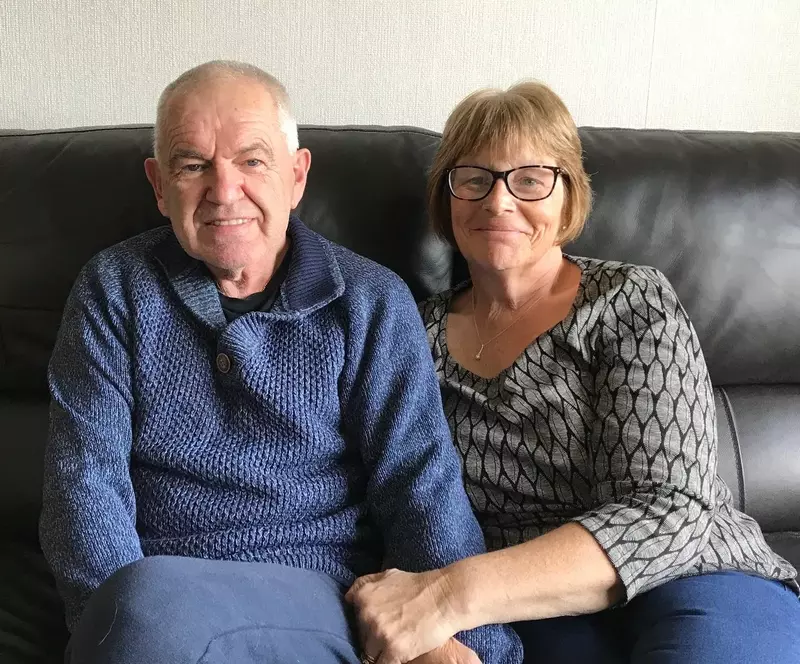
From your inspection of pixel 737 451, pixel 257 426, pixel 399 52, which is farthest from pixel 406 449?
pixel 399 52

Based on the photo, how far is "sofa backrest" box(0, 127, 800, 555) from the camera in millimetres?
1447

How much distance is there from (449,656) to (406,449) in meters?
0.31

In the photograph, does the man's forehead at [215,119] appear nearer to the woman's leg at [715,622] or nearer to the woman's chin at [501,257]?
the woman's chin at [501,257]

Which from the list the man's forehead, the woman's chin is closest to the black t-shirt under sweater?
the man's forehead

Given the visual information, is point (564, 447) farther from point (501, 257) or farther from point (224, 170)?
point (224, 170)

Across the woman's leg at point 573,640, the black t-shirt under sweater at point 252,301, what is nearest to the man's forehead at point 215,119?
the black t-shirt under sweater at point 252,301

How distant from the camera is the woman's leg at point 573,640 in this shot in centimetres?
112

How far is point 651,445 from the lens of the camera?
3.65ft

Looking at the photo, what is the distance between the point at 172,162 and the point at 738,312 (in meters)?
1.13

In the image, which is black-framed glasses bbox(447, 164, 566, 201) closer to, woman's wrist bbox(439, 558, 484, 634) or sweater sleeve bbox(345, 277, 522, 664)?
sweater sleeve bbox(345, 277, 522, 664)

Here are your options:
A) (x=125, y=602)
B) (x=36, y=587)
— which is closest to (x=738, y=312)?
(x=125, y=602)

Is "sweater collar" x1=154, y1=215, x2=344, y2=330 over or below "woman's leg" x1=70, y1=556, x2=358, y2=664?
over

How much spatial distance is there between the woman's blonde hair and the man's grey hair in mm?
307

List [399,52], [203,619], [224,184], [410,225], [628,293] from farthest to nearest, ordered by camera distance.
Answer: [399,52] < [410,225] < [628,293] < [224,184] < [203,619]
